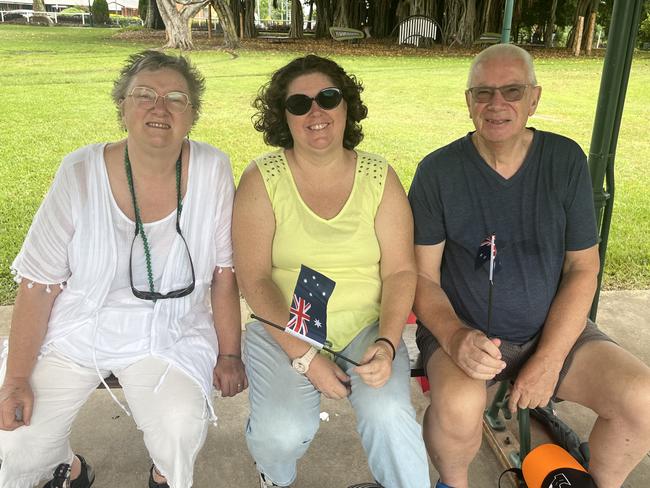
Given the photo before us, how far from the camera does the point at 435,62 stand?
64.8 feet

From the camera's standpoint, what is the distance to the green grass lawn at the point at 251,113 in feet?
19.5

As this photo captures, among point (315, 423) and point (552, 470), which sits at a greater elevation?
point (315, 423)

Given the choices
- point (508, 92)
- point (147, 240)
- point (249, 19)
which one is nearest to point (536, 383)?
point (508, 92)

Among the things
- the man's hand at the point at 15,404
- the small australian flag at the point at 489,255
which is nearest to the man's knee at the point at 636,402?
the small australian flag at the point at 489,255

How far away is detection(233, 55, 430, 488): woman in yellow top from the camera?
2076mm

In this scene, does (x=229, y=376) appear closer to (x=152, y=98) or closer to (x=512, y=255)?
(x=152, y=98)

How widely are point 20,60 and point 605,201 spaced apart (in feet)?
63.6

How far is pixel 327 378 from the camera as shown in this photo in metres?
2.04

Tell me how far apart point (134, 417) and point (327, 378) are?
2.31 ft

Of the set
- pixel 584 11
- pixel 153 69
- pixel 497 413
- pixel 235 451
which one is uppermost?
pixel 584 11

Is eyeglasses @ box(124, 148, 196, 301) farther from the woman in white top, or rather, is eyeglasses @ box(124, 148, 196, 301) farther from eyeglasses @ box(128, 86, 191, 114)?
eyeglasses @ box(128, 86, 191, 114)

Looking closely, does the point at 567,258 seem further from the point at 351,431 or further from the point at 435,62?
the point at 435,62

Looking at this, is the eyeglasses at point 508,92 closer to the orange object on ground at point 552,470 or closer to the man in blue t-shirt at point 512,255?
the man in blue t-shirt at point 512,255

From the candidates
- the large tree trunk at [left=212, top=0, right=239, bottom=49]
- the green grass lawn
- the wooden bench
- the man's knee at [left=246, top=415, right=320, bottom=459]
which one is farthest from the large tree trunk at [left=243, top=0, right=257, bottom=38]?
the man's knee at [left=246, top=415, right=320, bottom=459]
